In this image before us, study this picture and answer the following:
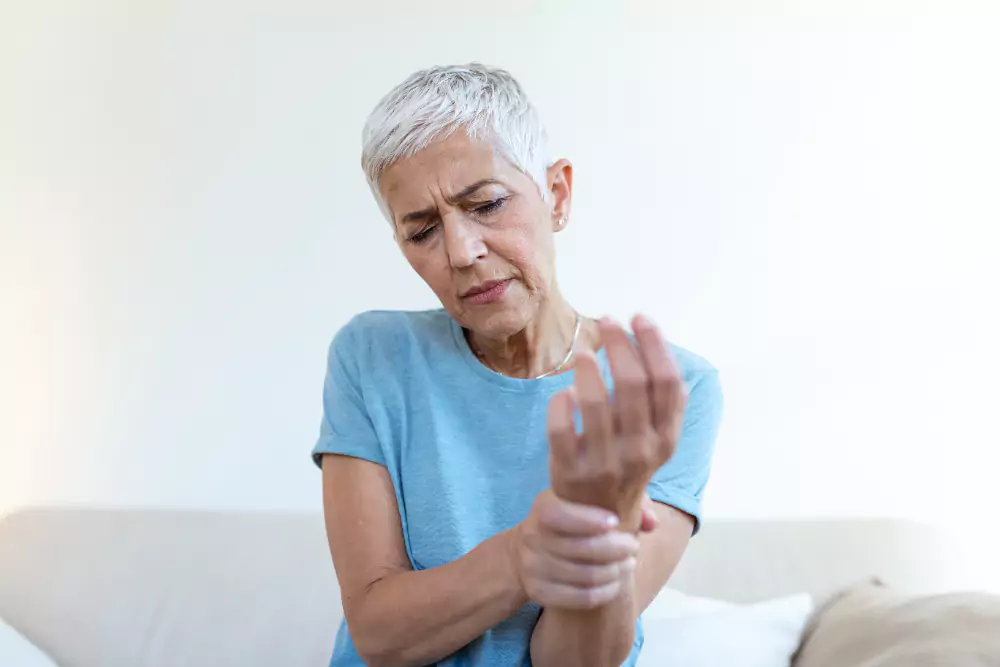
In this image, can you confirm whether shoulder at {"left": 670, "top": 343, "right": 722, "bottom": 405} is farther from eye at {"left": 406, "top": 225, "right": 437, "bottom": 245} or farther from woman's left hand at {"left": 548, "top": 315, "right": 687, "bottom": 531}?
woman's left hand at {"left": 548, "top": 315, "right": 687, "bottom": 531}

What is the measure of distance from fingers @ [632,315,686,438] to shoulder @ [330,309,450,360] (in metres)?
0.57

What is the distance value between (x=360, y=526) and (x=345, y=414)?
0.50 ft

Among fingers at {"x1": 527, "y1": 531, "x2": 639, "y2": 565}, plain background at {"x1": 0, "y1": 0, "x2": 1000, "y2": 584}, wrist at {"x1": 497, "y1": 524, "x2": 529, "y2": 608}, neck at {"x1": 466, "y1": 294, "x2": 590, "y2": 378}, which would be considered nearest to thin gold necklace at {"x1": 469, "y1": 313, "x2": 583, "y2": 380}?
neck at {"x1": 466, "y1": 294, "x2": 590, "y2": 378}

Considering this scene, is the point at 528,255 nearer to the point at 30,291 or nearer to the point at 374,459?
the point at 374,459

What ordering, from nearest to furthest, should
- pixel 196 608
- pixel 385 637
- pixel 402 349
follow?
pixel 385 637, pixel 402 349, pixel 196 608

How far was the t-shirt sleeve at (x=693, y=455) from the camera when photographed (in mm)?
1115

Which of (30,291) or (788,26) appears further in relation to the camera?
(30,291)

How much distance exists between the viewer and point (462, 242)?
107 cm

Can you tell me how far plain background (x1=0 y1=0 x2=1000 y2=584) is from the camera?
2.09 m

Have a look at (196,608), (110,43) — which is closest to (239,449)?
(196,608)

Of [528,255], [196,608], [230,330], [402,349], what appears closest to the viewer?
[528,255]

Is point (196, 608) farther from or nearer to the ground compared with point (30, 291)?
nearer to the ground

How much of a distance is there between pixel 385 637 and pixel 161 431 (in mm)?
1466

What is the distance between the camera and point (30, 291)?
7.65 ft
